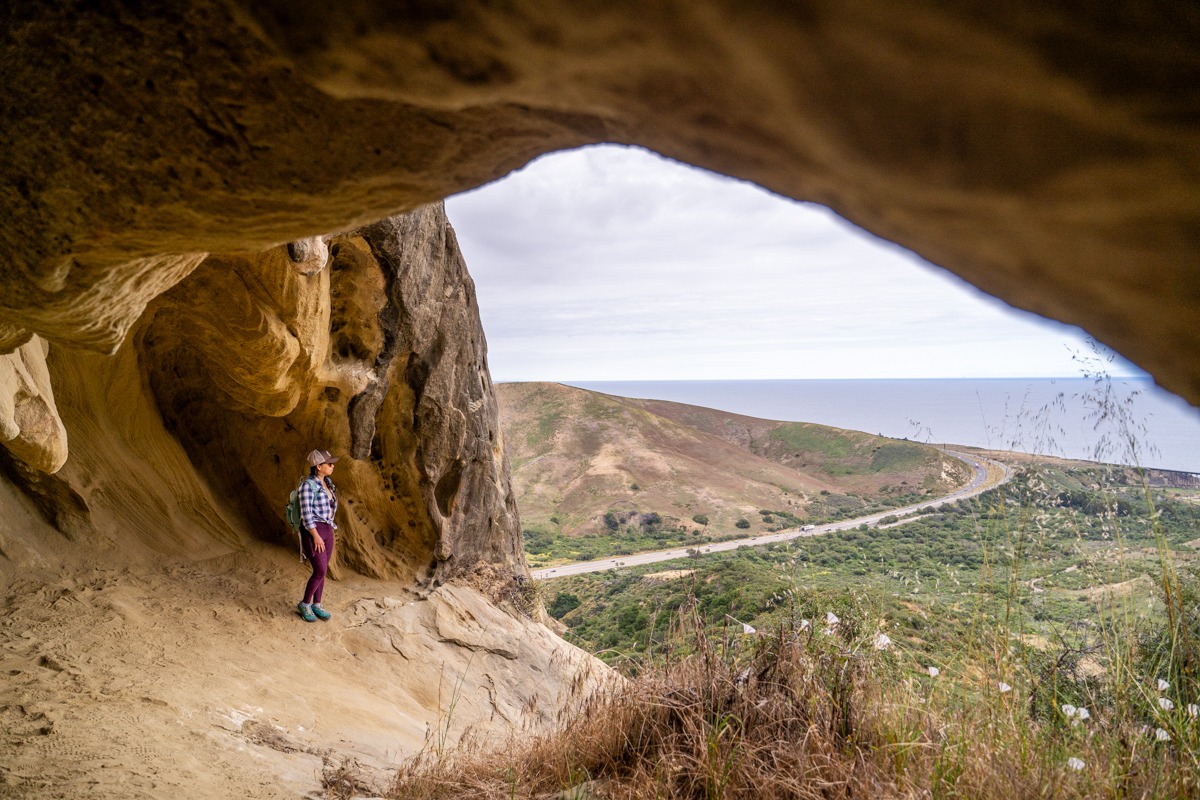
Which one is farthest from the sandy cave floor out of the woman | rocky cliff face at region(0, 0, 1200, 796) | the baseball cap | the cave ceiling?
the cave ceiling

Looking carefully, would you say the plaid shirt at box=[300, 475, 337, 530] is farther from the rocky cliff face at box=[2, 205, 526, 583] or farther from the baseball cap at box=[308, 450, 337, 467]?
the rocky cliff face at box=[2, 205, 526, 583]

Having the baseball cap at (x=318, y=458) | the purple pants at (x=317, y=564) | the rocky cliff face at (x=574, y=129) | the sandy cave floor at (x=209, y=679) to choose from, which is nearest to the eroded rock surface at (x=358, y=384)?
the baseball cap at (x=318, y=458)

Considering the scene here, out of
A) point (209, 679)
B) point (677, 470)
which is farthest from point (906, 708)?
point (677, 470)

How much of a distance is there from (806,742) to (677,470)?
35.5 meters

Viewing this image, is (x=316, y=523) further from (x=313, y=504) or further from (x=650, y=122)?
(x=650, y=122)

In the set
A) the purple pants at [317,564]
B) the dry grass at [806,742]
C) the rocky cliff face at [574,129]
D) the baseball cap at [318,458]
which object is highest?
the rocky cliff face at [574,129]

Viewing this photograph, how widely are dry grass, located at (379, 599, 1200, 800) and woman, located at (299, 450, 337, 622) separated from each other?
314 cm

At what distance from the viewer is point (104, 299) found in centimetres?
236

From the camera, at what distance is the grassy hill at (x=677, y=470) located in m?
30.3

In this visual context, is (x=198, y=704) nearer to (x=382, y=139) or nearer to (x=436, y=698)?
(x=436, y=698)

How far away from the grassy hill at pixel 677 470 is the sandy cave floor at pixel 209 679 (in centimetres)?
1932

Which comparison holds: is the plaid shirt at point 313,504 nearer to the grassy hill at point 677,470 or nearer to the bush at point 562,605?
the bush at point 562,605

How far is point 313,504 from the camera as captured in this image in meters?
6.24

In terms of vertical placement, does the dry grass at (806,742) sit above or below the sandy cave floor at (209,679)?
above
